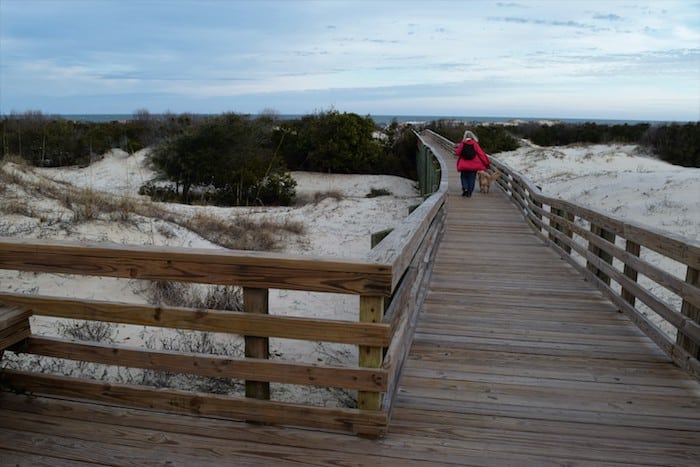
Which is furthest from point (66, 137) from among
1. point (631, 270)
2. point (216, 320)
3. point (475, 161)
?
point (216, 320)

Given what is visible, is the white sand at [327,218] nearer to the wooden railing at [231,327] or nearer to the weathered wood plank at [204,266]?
the wooden railing at [231,327]

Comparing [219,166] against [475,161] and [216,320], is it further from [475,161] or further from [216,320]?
[216,320]

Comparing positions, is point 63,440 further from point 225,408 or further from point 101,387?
point 225,408

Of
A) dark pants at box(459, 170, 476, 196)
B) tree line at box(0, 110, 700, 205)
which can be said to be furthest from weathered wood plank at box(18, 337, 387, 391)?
tree line at box(0, 110, 700, 205)

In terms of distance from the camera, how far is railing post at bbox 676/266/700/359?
4.12 meters

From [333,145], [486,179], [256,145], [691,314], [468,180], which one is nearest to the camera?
[691,314]

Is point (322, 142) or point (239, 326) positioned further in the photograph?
point (322, 142)

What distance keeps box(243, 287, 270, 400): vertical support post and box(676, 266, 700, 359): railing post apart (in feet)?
10.1

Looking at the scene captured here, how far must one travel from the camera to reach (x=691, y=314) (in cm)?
424

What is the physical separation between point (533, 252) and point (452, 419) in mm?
5904

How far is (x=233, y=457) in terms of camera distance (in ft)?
9.43

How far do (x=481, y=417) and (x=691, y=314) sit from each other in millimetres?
1972

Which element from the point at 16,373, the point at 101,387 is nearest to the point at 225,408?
the point at 101,387

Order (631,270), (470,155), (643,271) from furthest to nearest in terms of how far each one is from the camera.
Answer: (470,155)
(631,270)
(643,271)
